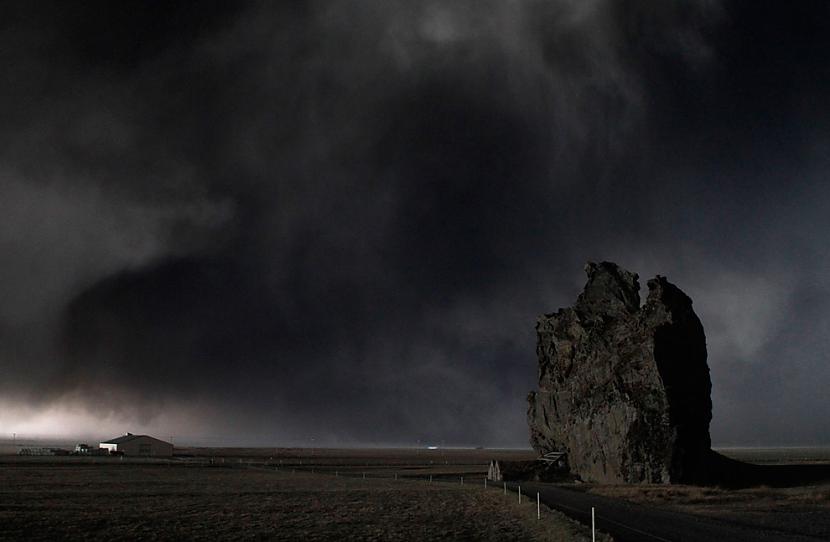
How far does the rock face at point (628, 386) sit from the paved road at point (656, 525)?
16699 mm

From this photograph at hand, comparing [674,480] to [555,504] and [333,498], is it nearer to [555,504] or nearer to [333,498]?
[555,504]

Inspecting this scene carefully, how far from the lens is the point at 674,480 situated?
190 ft

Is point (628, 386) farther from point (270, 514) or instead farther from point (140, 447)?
point (140, 447)

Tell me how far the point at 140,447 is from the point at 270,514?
5451 inches

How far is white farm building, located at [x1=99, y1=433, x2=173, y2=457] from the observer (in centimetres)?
15962

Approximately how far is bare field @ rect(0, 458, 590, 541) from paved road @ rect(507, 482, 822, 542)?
73.0 inches

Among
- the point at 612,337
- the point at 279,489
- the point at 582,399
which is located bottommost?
the point at 279,489

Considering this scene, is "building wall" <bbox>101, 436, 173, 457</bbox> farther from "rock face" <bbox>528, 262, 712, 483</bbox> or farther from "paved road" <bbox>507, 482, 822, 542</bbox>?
"paved road" <bbox>507, 482, 822, 542</bbox>

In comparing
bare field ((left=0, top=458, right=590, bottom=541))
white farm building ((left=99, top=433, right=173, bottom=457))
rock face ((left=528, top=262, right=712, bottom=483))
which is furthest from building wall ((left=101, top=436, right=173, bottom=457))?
rock face ((left=528, top=262, right=712, bottom=483))

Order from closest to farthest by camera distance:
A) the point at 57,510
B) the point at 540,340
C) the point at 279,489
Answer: the point at 57,510
the point at 279,489
the point at 540,340

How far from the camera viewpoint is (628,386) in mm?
63188

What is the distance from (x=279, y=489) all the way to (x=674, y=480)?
1415 inches

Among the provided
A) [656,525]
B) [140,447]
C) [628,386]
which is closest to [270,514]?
[656,525]

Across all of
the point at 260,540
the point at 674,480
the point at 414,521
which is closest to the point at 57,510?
the point at 260,540
